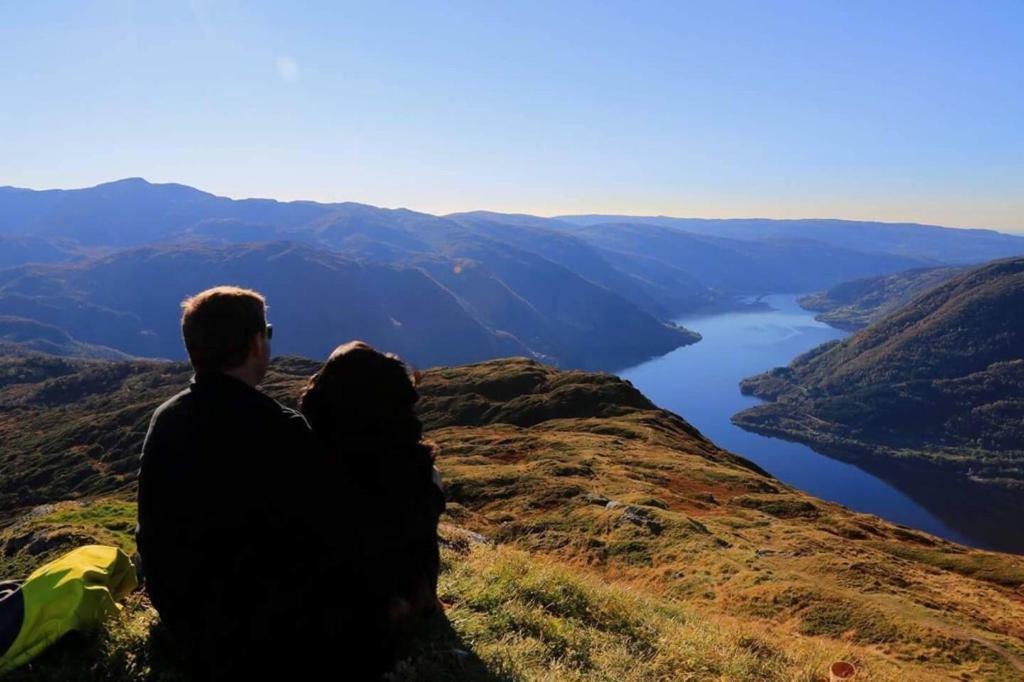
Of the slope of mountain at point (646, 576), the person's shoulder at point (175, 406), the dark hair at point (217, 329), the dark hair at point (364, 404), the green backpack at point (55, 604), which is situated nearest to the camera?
the person's shoulder at point (175, 406)

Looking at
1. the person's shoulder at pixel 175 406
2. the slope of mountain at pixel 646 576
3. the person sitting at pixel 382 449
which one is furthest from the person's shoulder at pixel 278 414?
the slope of mountain at pixel 646 576

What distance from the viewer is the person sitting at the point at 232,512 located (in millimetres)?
4133

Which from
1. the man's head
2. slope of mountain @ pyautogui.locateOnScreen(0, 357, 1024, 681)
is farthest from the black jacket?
slope of mountain @ pyautogui.locateOnScreen(0, 357, 1024, 681)

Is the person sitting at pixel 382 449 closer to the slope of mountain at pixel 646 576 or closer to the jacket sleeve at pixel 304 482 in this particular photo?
the jacket sleeve at pixel 304 482

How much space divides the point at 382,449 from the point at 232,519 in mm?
1563

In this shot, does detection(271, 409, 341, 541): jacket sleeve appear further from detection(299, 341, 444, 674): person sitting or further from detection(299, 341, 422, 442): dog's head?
detection(299, 341, 422, 442): dog's head

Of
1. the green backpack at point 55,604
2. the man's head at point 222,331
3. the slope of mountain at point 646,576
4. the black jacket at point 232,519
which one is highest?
the man's head at point 222,331

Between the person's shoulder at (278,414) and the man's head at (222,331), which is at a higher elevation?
the man's head at (222,331)

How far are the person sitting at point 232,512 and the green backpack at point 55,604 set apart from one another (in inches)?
56.0

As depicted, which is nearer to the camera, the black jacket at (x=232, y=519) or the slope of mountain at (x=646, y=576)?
the black jacket at (x=232, y=519)

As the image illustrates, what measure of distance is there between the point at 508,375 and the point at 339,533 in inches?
3239

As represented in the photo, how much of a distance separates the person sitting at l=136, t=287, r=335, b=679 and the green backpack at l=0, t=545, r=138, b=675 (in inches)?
56.0

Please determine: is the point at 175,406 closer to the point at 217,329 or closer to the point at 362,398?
the point at 217,329

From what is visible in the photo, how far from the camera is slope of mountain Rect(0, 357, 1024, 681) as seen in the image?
667 centimetres
